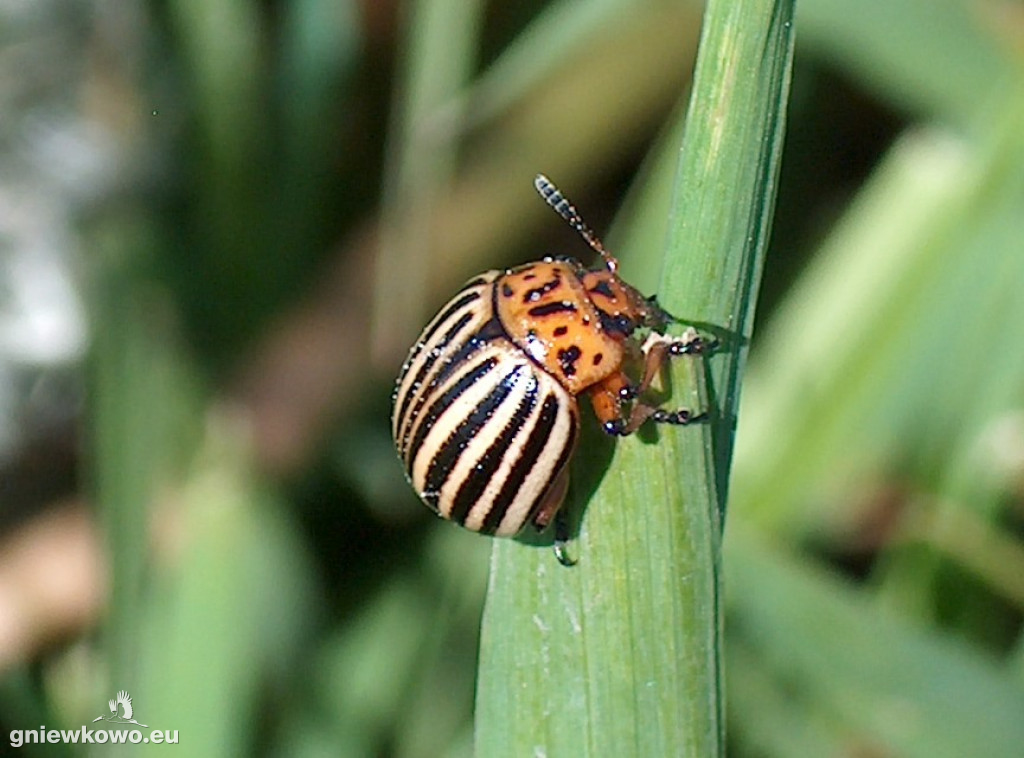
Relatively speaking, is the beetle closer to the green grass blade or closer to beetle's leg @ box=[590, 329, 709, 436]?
beetle's leg @ box=[590, 329, 709, 436]

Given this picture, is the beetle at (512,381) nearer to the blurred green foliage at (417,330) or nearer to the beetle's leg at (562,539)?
the beetle's leg at (562,539)

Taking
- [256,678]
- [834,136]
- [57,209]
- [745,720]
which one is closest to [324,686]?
[256,678]

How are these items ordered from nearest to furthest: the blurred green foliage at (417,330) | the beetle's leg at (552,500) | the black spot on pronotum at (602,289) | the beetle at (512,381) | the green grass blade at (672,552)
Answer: the green grass blade at (672,552)
the beetle's leg at (552,500)
the beetle at (512,381)
the black spot on pronotum at (602,289)
the blurred green foliage at (417,330)

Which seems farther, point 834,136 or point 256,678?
point 834,136

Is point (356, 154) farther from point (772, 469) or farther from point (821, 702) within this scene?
point (821, 702)

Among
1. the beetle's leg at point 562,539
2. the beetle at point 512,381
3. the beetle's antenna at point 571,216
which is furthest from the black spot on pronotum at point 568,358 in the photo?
the beetle's leg at point 562,539

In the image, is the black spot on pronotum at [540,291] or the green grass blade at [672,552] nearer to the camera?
the green grass blade at [672,552]

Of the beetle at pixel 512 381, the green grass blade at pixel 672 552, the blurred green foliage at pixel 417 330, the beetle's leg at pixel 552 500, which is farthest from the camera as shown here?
the blurred green foliage at pixel 417 330
